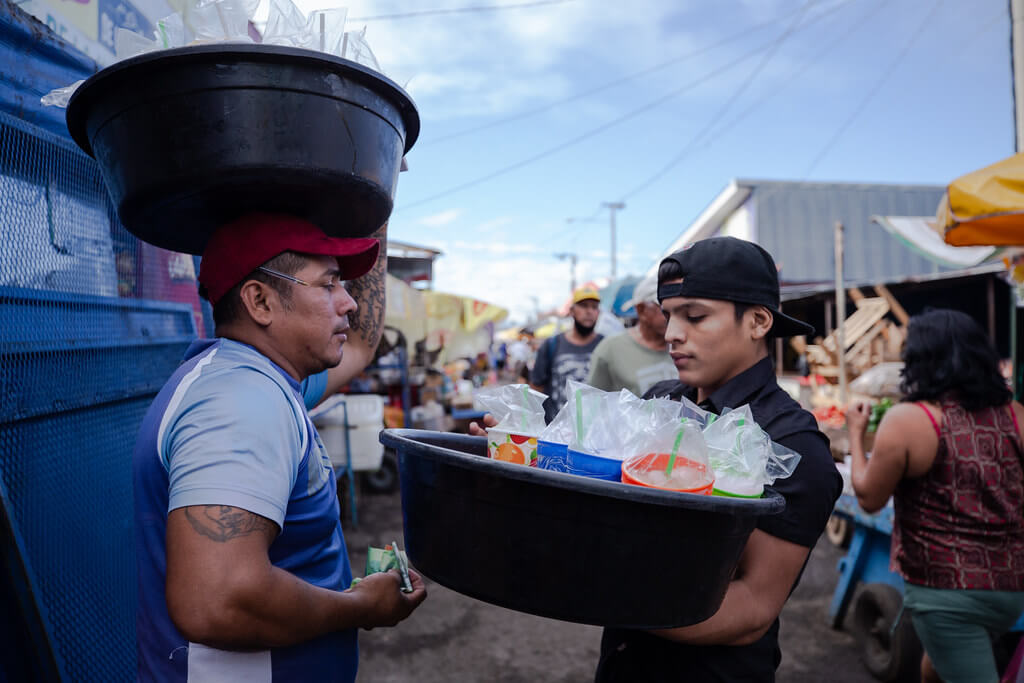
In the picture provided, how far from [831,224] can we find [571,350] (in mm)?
22669

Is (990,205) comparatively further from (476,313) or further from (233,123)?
(476,313)

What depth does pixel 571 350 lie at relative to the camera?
5.70 metres

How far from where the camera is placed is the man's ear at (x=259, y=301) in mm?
1480

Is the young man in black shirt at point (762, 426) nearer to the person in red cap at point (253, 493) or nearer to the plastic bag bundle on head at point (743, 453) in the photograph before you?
the plastic bag bundle on head at point (743, 453)

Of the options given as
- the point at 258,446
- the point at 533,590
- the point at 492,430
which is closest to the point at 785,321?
the point at 492,430

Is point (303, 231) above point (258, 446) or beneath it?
above

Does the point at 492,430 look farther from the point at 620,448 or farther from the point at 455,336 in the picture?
the point at 455,336

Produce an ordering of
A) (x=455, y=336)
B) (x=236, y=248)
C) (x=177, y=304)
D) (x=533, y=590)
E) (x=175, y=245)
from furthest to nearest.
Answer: (x=455, y=336) < (x=177, y=304) < (x=175, y=245) < (x=236, y=248) < (x=533, y=590)

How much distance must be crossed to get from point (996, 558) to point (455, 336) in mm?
11900

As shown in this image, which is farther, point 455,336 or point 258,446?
point 455,336

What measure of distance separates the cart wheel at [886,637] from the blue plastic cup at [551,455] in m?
3.32

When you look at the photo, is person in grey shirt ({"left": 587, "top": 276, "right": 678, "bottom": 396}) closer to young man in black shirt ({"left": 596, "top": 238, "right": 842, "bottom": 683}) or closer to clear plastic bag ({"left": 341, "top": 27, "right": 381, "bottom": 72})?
young man in black shirt ({"left": 596, "top": 238, "right": 842, "bottom": 683})

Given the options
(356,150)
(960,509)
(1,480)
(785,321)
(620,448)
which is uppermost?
(356,150)

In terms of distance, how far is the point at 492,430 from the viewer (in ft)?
3.89
